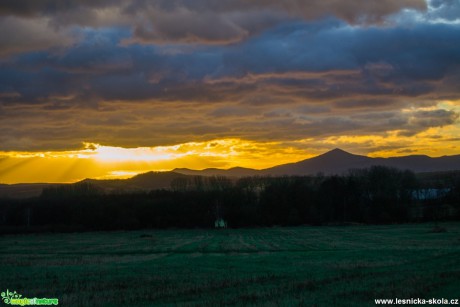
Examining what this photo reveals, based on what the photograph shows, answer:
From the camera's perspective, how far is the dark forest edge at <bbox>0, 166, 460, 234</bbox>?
12156cm

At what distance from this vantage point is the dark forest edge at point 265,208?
399 ft

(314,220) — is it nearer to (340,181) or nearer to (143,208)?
(340,181)

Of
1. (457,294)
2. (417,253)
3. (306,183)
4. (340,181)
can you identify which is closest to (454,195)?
(340,181)

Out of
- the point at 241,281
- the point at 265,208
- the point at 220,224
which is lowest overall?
the point at 220,224

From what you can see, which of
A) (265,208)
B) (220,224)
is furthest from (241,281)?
(265,208)

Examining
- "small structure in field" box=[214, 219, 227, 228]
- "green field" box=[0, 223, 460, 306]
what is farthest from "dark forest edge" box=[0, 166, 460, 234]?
"green field" box=[0, 223, 460, 306]

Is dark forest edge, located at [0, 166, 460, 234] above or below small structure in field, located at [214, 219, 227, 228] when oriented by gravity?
above

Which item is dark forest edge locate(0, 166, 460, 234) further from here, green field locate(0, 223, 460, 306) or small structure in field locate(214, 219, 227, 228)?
green field locate(0, 223, 460, 306)

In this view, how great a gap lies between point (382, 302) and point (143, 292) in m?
10.4

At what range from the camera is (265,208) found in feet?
427

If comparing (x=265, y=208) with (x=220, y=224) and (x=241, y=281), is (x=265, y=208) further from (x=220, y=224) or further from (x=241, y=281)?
(x=241, y=281)

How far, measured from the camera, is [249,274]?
28.0m

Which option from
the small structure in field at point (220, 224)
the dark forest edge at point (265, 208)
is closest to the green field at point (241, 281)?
the small structure in field at point (220, 224)

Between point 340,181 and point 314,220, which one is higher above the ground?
point 340,181
